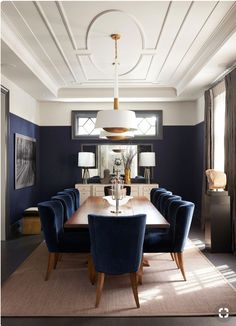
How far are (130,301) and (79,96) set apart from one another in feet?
16.8

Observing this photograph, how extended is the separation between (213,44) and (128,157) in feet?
12.1

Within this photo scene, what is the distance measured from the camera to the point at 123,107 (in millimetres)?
7746

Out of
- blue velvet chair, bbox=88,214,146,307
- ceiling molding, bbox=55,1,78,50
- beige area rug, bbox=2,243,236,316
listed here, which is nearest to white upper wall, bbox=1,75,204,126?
ceiling molding, bbox=55,1,78,50

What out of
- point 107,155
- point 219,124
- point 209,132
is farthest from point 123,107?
point 219,124

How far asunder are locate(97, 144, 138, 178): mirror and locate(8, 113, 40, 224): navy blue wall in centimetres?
160

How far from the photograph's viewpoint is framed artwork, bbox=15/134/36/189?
603 centimetres

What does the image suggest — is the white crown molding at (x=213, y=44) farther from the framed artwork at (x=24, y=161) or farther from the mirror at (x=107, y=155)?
the framed artwork at (x=24, y=161)

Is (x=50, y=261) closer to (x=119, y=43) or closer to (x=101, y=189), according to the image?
(x=119, y=43)

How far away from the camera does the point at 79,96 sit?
721 cm

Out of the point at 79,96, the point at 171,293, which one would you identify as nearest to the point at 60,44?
the point at 79,96

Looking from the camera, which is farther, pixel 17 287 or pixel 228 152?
pixel 228 152

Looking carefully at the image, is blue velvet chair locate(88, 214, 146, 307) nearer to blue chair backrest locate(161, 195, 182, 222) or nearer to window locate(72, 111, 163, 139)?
blue chair backrest locate(161, 195, 182, 222)

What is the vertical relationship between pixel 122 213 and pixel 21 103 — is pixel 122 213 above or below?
below

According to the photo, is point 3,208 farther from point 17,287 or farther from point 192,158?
point 192,158
